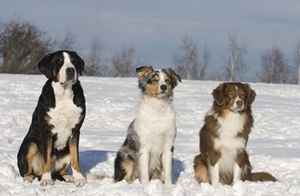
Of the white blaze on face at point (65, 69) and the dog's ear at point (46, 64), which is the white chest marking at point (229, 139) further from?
the dog's ear at point (46, 64)

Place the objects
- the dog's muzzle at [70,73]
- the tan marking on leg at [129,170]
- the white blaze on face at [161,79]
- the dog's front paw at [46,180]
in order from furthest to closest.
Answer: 1. the tan marking on leg at [129,170]
2. the white blaze on face at [161,79]
3. the dog's front paw at [46,180]
4. the dog's muzzle at [70,73]

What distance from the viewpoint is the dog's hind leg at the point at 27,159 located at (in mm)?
6570

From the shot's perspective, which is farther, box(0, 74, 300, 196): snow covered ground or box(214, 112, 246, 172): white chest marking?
box(214, 112, 246, 172): white chest marking

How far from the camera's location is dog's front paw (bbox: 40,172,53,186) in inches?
248

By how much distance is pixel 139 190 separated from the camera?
5500 mm

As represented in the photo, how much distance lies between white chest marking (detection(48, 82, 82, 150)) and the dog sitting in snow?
0.89 metres

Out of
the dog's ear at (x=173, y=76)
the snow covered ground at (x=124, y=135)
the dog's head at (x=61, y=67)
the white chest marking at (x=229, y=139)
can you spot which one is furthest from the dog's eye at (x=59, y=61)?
the white chest marking at (x=229, y=139)

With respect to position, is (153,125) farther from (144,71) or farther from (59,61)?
(59,61)

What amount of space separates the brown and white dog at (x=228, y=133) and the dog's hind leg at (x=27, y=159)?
8.22 ft

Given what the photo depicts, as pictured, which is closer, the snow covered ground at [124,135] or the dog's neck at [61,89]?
the snow covered ground at [124,135]

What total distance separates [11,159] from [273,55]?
54118 mm

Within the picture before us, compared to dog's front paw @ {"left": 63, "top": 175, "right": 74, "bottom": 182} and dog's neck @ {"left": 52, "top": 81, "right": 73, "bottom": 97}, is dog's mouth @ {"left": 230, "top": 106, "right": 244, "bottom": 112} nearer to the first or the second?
dog's neck @ {"left": 52, "top": 81, "right": 73, "bottom": 97}

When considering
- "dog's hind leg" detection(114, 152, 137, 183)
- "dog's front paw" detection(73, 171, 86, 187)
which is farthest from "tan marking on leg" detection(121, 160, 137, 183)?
"dog's front paw" detection(73, 171, 86, 187)

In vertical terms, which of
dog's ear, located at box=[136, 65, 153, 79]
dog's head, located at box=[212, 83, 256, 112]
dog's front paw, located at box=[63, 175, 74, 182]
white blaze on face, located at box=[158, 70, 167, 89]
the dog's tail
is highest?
dog's ear, located at box=[136, 65, 153, 79]
